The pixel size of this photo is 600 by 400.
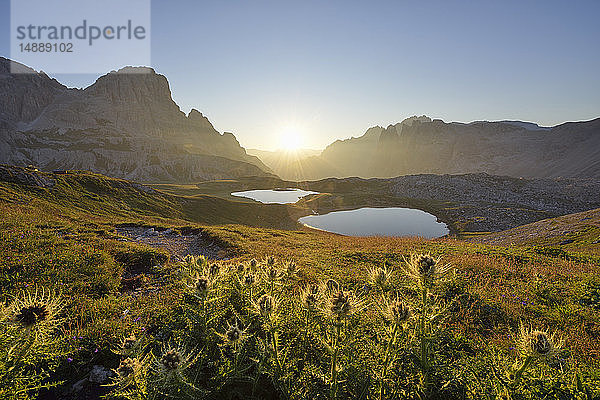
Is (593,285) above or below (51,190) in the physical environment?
below

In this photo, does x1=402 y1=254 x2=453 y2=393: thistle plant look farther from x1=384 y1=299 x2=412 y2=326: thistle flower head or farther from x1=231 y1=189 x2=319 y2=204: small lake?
x1=231 y1=189 x2=319 y2=204: small lake

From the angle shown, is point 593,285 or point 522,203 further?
point 522,203

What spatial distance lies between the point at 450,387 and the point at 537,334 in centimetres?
182

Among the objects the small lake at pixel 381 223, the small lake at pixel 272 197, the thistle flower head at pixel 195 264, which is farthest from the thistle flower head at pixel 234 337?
the small lake at pixel 272 197

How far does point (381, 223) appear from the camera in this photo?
223 ft

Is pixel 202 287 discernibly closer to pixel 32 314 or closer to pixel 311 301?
pixel 311 301

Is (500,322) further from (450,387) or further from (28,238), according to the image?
(28,238)

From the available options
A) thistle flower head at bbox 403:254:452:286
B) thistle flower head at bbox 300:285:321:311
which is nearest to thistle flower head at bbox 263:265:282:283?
thistle flower head at bbox 300:285:321:311

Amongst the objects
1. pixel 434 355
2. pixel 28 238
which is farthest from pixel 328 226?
pixel 434 355

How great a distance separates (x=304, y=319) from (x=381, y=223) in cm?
6628

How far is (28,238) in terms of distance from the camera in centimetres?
1376

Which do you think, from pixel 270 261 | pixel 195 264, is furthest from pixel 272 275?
pixel 195 264

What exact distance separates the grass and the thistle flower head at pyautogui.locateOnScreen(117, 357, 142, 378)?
8.6 inches

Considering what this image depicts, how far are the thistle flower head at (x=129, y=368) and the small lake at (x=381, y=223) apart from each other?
52.4 meters
